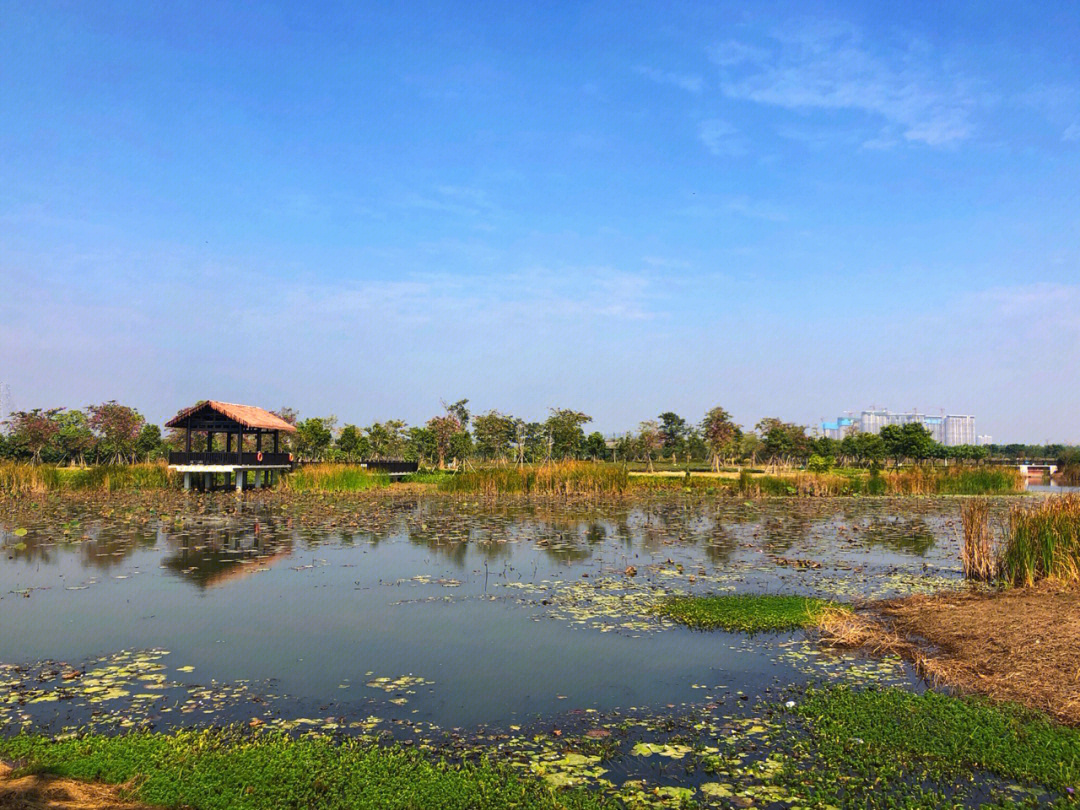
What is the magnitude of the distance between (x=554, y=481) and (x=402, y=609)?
1992 cm

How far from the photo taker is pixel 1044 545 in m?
10.5

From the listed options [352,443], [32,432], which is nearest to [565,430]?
[352,443]

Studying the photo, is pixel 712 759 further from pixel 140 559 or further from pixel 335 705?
pixel 140 559

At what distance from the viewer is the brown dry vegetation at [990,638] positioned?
6.30 metres

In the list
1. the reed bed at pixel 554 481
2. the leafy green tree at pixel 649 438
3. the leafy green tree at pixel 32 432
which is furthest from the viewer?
the leafy green tree at pixel 649 438

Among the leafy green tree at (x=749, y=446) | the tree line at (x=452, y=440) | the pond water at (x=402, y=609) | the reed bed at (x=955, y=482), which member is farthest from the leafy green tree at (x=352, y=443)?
the leafy green tree at (x=749, y=446)

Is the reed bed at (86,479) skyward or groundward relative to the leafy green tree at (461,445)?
groundward

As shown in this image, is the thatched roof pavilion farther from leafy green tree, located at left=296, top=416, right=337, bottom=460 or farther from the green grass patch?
leafy green tree, located at left=296, top=416, right=337, bottom=460

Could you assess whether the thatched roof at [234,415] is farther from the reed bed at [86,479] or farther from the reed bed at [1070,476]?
the reed bed at [1070,476]

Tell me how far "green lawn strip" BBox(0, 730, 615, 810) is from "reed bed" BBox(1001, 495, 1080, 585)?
885 cm

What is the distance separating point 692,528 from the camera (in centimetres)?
1883

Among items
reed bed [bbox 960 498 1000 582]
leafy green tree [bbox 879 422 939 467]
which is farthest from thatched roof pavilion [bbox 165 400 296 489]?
leafy green tree [bbox 879 422 939 467]

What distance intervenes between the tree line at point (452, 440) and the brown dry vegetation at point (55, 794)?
4176cm

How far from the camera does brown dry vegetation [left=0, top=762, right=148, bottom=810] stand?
412cm
